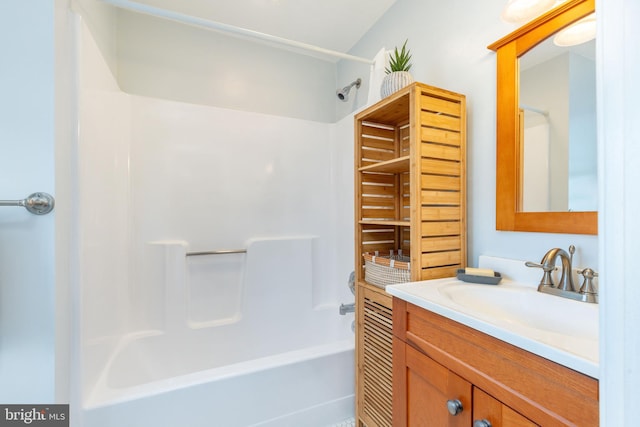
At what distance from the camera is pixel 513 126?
1.06 m

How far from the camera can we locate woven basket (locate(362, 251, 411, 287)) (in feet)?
3.77

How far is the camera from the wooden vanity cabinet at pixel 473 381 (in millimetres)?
525

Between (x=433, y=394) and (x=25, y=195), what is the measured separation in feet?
4.88

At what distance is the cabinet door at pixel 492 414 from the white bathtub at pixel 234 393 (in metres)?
0.87

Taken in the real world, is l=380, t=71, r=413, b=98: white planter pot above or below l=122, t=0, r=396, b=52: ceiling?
below

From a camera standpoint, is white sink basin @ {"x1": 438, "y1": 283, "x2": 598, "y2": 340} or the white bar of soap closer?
white sink basin @ {"x1": 438, "y1": 283, "x2": 598, "y2": 340}

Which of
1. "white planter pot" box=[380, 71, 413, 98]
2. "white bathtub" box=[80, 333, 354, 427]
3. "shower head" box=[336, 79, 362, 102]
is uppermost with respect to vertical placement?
"shower head" box=[336, 79, 362, 102]

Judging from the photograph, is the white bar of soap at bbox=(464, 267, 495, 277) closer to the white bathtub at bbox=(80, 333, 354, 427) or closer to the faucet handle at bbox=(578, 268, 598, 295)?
the faucet handle at bbox=(578, 268, 598, 295)

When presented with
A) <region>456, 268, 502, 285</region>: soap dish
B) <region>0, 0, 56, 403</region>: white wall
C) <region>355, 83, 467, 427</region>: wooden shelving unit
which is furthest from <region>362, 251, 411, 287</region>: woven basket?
<region>0, 0, 56, 403</region>: white wall

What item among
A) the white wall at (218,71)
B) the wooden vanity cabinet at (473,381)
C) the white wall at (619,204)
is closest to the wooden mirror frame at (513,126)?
the wooden vanity cabinet at (473,381)

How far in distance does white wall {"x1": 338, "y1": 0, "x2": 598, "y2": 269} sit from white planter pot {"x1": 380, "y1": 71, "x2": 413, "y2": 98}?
23 cm

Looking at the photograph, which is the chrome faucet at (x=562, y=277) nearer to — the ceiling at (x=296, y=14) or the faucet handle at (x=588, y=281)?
the faucet handle at (x=588, y=281)

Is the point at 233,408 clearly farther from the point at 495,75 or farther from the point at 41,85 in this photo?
the point at 495,75

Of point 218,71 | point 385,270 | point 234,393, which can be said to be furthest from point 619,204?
point 218,71
